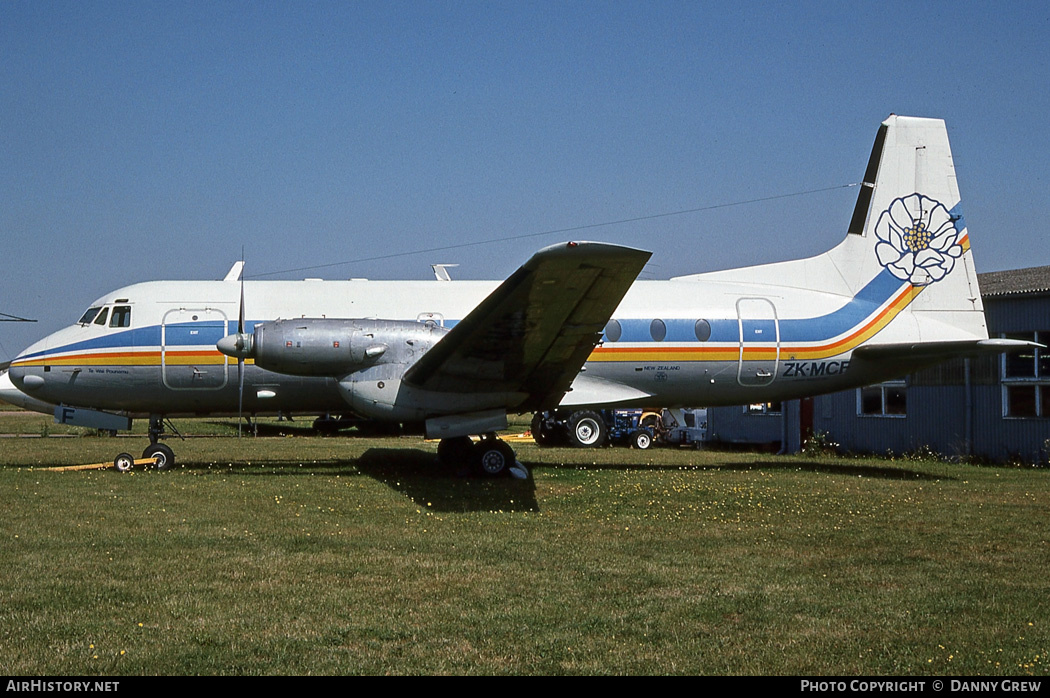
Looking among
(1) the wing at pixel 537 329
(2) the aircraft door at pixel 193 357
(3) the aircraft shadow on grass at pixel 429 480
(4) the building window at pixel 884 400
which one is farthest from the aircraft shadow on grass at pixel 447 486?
(4) the building window at pixel 884 400

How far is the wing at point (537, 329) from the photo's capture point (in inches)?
388

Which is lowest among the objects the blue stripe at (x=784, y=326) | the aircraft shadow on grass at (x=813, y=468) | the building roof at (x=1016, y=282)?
the aircraft shadow on grass at (x=813, y=468)

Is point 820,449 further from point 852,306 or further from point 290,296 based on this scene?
point 290,296

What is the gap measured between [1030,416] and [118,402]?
18.5m

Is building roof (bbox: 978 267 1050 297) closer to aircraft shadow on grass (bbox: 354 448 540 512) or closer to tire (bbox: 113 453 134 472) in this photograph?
aircraft shadow on grass (bbox: 354 448 540 512)

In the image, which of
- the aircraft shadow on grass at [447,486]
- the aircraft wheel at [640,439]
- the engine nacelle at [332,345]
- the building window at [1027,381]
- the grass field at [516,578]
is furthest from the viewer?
the aircraft wheel at [640,439]

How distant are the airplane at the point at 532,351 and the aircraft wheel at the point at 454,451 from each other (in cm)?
4

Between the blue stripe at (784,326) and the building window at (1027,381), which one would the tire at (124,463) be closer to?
the blue stripe at (784,326)

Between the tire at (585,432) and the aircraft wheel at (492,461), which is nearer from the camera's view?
the aircraft wheel at (492,461)

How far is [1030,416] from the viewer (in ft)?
63.9

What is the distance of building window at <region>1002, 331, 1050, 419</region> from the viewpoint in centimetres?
1934

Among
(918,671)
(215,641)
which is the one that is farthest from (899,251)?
(215,641)

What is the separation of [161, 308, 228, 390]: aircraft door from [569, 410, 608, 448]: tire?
481 inches

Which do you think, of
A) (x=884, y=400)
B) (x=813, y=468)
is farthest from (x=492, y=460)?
(x=884, y=400)
